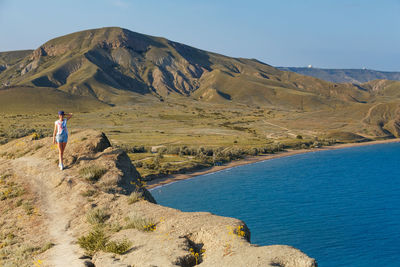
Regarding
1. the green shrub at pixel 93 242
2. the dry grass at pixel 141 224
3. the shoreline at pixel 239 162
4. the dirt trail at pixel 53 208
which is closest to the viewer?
the dirt trail at pixel 53 208

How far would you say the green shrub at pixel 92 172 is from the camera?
17266 mm

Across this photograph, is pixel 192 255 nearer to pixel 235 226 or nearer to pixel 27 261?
pixel 235 226

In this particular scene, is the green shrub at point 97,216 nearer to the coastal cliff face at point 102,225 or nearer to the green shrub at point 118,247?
the coastal cliff face at point 102,225

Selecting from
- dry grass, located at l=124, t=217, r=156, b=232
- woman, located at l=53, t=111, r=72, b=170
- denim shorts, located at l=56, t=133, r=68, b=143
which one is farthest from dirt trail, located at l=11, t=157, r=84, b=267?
dry grass, located at l=124, t=217, r=156, b=232

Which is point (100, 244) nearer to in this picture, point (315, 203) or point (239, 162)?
point (315, 203)

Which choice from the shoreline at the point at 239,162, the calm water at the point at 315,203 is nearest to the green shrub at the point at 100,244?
the calm water at the point at 315,203

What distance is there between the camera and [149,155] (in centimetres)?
6894

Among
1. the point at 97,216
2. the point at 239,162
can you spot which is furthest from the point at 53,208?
the point at 239,162

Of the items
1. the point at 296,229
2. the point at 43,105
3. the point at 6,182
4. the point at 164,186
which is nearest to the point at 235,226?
the point at 6,182

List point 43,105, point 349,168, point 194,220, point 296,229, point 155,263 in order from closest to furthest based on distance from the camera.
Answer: point 155,263, point 194,220, point 296,229, point 349,168, point 43,105

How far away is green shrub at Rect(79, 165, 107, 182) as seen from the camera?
17.3 metres

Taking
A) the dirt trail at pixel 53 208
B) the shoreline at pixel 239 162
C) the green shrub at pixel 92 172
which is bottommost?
the shoreline at pixel 239 162

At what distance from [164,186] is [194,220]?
128 ft

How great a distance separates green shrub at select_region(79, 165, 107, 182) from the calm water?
16.5m
